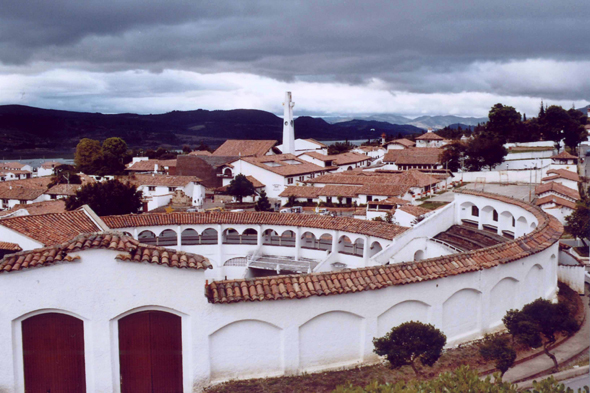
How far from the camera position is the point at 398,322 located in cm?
1202

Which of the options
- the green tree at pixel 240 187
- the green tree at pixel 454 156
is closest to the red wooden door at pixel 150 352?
the green tree at pixel 240 187

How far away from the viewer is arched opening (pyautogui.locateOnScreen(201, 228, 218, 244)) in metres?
29.1

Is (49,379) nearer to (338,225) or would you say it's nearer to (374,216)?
(338,225)

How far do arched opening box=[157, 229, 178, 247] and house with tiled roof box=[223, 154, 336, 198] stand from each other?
84.9ft

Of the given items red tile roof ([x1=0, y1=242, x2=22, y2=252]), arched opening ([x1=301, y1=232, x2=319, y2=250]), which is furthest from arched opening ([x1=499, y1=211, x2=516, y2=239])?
red tile roof ([x1=0, y1=242, x2=22, y2=252])

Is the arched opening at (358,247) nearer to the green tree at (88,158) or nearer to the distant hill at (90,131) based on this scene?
the green tree at (88,158)

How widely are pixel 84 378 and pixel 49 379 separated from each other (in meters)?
0.76

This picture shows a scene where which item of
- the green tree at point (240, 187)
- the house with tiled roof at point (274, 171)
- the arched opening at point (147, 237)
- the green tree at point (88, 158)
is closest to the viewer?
the arched opening at point (147, 237)

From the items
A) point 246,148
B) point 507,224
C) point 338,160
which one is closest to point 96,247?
point 507,224

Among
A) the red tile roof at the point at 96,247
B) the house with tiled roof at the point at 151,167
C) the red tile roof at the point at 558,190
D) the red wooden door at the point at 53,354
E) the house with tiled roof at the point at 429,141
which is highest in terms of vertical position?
the house with tiled roof at the point at 429,141

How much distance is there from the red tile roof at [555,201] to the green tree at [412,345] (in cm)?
2508

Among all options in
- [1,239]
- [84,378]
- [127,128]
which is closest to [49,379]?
[84,378]

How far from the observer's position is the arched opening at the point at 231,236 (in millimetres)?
29422

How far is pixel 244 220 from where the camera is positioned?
29.0 metres
